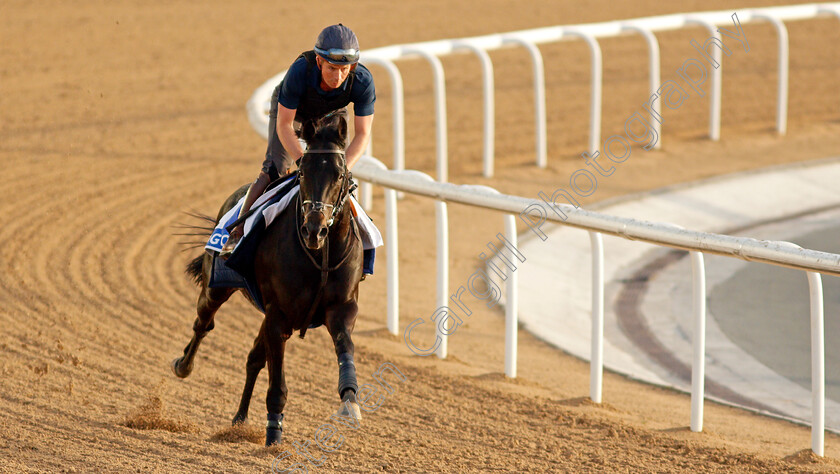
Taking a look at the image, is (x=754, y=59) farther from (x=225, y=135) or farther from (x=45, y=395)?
(x=45, y=395)

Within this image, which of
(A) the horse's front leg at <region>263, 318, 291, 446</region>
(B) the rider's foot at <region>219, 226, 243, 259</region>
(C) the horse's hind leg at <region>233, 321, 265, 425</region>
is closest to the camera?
(A) the horse's front leg at <region>263, 318, 291, 446</region>

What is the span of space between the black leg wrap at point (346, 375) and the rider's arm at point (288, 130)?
0.94m

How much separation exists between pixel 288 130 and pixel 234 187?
602cm

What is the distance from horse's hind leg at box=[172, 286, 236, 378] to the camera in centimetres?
589

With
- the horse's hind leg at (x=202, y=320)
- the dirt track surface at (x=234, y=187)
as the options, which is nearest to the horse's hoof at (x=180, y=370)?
the horse's hind leg at (x=202, y=320)

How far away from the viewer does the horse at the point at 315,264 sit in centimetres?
459

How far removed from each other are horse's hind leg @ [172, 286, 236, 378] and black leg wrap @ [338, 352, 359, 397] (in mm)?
1262

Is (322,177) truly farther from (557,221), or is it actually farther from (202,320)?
(557,221)

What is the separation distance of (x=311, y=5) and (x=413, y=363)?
484 inches

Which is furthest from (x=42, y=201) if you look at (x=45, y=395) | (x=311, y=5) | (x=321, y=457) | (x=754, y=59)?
(x=754, y=59)

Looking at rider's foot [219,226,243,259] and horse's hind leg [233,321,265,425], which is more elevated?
rider's foot [219,226,243,259]

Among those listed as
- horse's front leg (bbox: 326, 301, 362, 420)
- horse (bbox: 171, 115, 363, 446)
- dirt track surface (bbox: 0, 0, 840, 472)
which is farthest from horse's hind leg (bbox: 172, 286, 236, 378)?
horse's front leg (bbox: 326, 301, 362, 420)

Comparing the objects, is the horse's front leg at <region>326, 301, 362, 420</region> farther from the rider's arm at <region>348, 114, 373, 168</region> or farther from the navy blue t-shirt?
the navy blue t-shirt

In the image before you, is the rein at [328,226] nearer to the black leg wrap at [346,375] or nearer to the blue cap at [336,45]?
the black leg wrap at [346,375]
